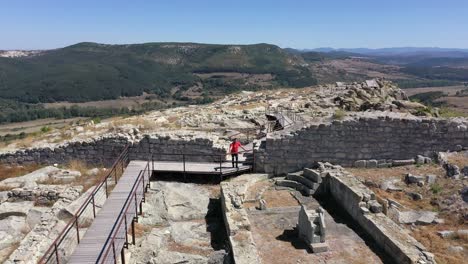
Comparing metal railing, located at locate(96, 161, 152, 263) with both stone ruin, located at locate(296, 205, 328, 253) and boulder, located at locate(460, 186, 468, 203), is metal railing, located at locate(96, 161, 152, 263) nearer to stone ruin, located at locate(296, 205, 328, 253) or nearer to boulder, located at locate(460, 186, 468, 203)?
stone ruin, located at locate(296, 205, 328, 253)

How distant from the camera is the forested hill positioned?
127 metres

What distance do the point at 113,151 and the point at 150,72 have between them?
144 metres

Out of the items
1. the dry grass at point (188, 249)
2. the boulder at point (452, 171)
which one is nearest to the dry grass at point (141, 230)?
the dry grass at point (188, 249)

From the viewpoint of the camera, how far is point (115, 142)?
16.5 m

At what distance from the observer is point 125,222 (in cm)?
1015

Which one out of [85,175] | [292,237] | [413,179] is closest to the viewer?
[292,237]

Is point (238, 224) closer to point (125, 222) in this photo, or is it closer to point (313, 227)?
point (313, 227)

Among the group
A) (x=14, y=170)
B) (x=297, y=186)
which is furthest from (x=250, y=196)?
(x=14, y=170)

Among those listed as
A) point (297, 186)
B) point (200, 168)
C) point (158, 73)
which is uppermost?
point (158, 73)

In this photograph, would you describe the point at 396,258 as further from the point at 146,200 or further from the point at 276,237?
the point at 146,200

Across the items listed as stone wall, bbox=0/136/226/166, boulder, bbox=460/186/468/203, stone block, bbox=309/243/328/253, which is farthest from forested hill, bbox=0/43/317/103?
stone block, bbox=309/243/328/253

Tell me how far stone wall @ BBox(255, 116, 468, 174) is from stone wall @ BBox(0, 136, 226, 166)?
89.4 inches

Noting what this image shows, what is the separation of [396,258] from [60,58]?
642 ft

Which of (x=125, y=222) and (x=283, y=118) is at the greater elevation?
(x=283, y=118)
